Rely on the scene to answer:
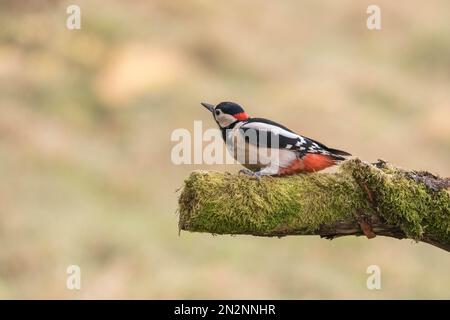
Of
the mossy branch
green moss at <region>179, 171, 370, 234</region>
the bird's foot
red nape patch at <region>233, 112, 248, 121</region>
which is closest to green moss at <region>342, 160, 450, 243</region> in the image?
the mossy branch

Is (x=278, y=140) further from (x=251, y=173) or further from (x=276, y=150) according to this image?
(x=251, y=173)

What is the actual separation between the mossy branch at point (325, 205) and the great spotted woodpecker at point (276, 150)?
11.5 inches

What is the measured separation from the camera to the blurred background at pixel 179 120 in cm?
1097

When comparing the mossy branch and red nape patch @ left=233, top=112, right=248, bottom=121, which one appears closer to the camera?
the mossy branch

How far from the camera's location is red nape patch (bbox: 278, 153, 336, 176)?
5.52 meters

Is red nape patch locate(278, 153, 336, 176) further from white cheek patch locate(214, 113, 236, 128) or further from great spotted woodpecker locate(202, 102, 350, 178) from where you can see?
white cheek patch locate(214, 113, 236, 128)

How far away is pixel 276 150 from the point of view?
5.56 m

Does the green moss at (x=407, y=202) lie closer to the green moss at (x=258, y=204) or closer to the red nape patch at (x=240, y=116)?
the green moss at (x=258, y=204)

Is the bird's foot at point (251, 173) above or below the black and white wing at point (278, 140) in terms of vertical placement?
below

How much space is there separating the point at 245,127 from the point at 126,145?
8646 millimetres

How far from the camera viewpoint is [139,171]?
43.6 feet

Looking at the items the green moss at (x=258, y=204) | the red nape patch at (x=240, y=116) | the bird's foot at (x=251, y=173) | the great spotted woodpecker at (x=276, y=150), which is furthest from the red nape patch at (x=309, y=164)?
the red nape patch at (x=240, y=116)

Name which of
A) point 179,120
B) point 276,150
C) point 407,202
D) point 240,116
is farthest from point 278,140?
point 179,120

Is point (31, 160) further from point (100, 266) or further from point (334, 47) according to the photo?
point (334, 47)
